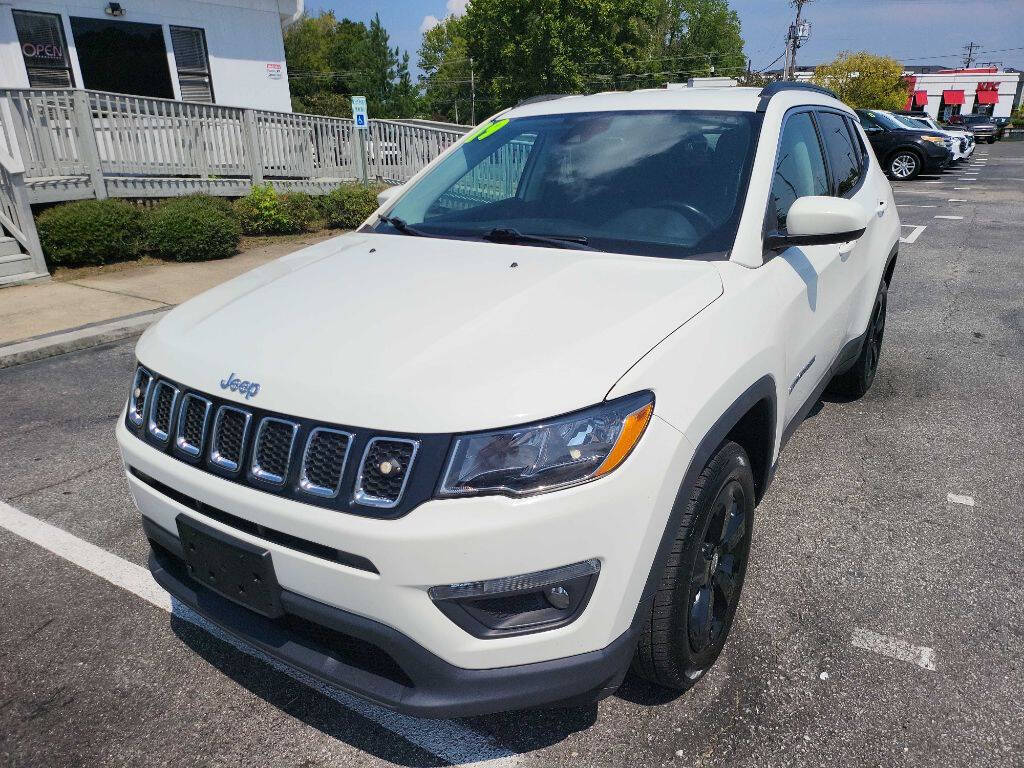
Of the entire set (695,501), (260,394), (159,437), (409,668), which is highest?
(260,394)

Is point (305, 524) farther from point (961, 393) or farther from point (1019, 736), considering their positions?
point (961, 393)

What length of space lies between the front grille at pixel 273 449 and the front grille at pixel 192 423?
22 centimetres

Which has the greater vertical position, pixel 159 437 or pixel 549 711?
pixel 159 437

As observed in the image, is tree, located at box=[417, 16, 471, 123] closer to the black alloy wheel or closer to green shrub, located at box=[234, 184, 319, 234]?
green shrub, located at box=[234, 184, 319, 234]

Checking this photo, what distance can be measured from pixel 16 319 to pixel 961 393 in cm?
764

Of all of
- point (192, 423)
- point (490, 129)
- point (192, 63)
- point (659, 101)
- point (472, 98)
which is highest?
point (192, 63)

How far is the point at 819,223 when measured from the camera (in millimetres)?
2570

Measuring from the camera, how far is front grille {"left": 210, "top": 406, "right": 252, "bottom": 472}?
6.41 ft

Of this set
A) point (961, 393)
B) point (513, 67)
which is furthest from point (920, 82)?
point (961, 393)

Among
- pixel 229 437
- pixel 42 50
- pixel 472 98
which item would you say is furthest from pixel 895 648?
pixel 472 98

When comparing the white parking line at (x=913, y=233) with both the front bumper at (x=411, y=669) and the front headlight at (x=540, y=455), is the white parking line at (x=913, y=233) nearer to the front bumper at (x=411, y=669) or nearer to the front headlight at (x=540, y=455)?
the front headlight at (x=540, y=455)

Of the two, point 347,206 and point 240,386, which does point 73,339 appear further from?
point 347,206

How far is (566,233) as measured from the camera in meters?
2.86

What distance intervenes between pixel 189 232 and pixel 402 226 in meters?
6.96
